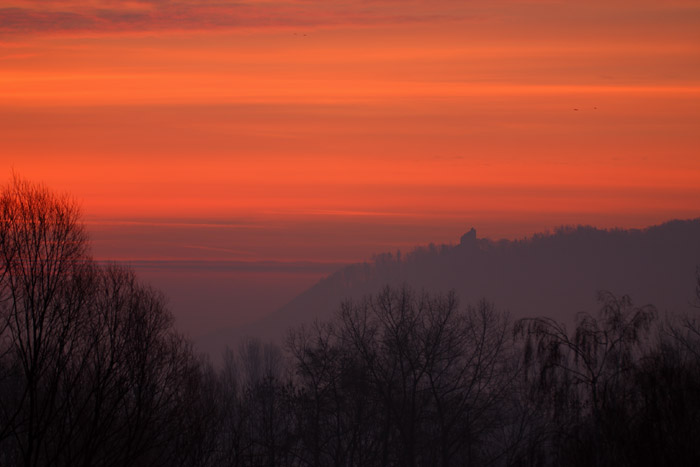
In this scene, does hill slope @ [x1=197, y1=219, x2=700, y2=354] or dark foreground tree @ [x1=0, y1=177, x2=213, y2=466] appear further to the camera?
hill slope @ [x1=197, y1=219, x2=700, y2=354]

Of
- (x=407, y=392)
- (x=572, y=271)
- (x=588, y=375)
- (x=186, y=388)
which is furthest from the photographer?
(x=572, y=271)

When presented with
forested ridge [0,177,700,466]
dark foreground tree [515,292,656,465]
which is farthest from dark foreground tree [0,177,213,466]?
dark foreground tree [515,292,656,465]

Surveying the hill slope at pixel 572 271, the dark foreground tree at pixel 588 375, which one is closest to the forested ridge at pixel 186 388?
the dark foreground tree at pixel 588 375

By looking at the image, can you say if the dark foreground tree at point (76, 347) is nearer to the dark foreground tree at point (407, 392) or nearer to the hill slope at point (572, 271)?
the dark foreground tree at point (407, 392)

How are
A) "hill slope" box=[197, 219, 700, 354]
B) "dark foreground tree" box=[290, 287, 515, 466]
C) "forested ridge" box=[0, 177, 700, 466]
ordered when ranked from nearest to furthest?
"forested ridge" box=[0, 177, 700, 466], "dark foreground tree" box=[290, 287, 515, 466], "hill slope" box=[197, 219, 700, 354]

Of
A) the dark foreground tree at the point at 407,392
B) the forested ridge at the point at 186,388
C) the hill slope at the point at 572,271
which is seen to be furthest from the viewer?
the hill slope at the point at 572,271

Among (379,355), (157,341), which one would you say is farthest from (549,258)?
(157,341)

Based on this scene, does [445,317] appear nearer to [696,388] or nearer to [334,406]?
[334,406]

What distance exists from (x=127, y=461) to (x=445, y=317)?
75.7ft

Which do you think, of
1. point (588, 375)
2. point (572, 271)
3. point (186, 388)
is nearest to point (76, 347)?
point (186, 388)

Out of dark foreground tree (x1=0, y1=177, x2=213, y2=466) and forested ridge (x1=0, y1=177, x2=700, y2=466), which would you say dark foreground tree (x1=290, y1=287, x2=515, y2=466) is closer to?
forested ridge (x1=0, y1=177, x2=700, y2=466)

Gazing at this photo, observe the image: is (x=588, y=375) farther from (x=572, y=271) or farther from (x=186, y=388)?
(x=572, y=271)

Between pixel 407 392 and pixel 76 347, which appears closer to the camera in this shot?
pixel 76 347

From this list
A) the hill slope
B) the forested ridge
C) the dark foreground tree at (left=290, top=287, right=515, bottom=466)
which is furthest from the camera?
the hill slope
